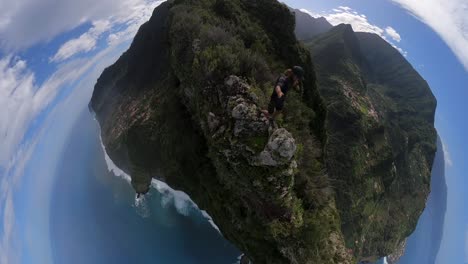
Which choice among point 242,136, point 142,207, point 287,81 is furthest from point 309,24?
point 287,81

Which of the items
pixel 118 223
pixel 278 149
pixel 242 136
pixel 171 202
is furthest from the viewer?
pixel 118 223

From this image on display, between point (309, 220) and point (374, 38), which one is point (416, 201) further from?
point (374, 38)

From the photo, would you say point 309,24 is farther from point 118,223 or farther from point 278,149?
point 278,149

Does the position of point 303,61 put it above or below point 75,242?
above

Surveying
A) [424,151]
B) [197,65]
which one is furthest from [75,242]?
[424,151]

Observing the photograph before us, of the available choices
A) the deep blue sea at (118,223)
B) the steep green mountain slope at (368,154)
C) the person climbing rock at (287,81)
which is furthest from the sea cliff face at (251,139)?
the deep blue sea at (118,223)

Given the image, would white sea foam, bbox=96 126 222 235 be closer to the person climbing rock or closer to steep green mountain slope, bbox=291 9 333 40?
the person climbing rock
